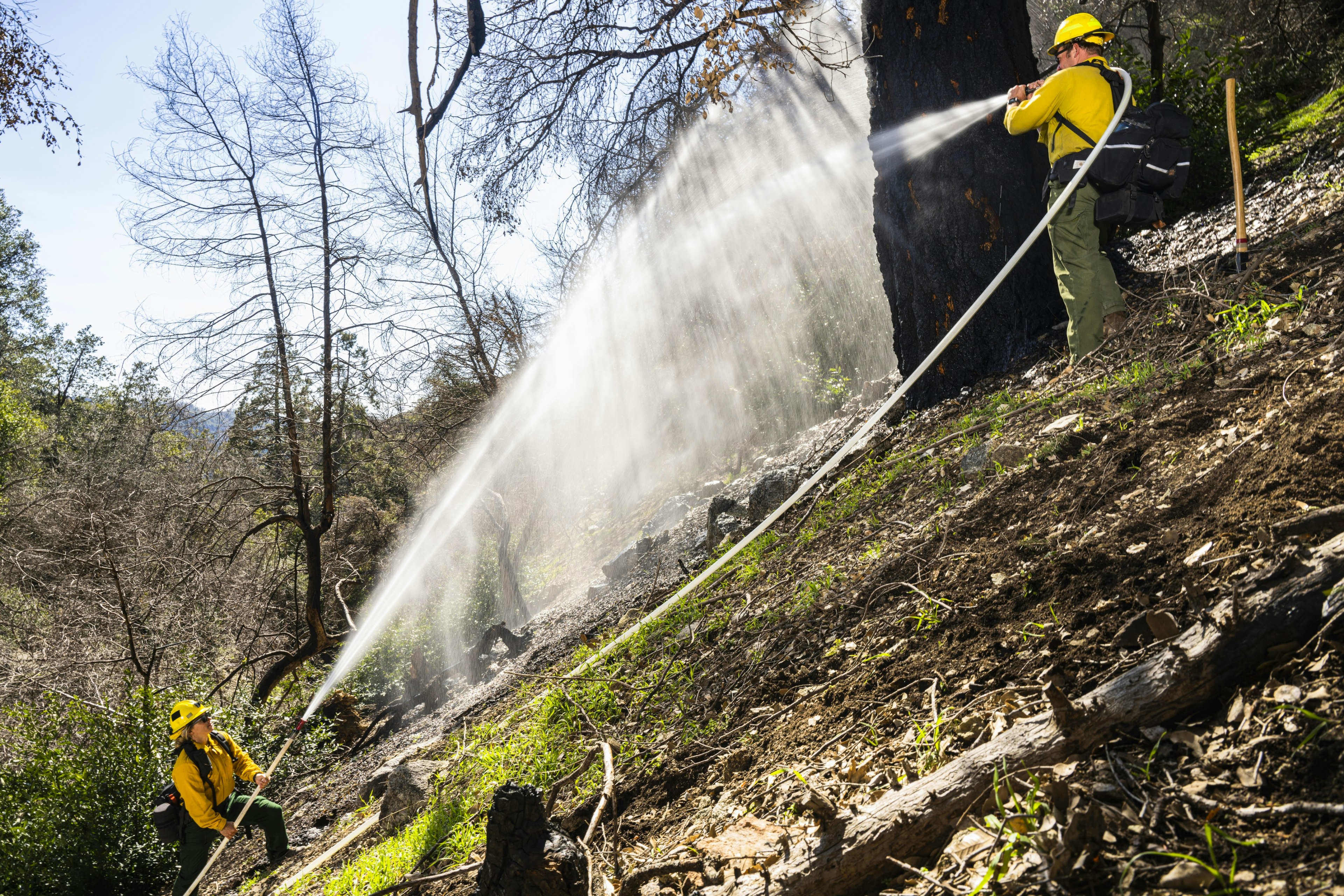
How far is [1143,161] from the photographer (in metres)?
4.39

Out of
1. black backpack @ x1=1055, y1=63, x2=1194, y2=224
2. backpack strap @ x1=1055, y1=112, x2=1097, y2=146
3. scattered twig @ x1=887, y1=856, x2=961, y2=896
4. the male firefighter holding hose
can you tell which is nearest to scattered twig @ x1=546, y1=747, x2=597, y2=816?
scattered twig @ x1=887, y1=856, x2=961, y2=896

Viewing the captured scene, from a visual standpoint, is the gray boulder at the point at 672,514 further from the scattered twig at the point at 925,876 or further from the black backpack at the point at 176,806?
the scattered twig at the point at 925,876

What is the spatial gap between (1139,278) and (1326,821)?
16.2ft

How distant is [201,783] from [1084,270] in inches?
300

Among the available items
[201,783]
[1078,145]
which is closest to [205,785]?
[201,783]

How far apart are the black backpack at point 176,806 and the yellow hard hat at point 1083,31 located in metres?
8.01

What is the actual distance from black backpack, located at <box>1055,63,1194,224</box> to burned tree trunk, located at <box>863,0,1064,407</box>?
3.73 ft

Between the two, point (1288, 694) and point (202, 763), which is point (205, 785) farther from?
point (1288, 694)

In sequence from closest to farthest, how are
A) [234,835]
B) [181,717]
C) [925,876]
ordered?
[925,876] < [181,717] < [234,835]

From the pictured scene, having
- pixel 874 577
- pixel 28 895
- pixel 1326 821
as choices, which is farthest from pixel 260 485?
pixel 1326 821

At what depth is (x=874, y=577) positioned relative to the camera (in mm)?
3611

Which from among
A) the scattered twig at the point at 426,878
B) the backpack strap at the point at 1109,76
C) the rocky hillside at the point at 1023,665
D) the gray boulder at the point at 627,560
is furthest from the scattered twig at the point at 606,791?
the gray boulder at the point at 627,560

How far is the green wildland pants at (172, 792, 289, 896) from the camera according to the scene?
20.3 ft

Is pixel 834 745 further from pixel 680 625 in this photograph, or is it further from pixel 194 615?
pixel 194 615
